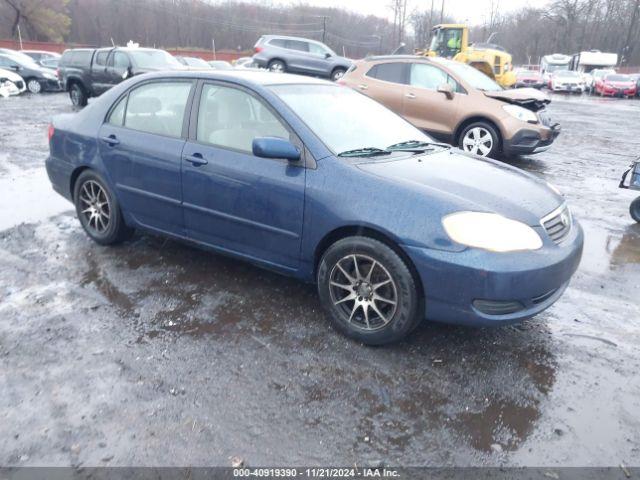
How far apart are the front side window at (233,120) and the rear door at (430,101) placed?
5.67m

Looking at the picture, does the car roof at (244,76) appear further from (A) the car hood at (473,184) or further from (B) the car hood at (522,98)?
(B) the car hood at (522,98)

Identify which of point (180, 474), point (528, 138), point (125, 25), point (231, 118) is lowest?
point (180, 474)

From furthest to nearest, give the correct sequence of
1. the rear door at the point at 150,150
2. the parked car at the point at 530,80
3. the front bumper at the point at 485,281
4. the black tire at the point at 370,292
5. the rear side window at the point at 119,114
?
the parked car at the point at 530,80 → the rear side window at the point at 119,114 → the rear door at the point at 150,150 → the black tire at the point at 370,292 → the front bumper at the point at 485,281

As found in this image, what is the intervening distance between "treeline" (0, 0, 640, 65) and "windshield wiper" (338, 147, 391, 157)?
2256 inches

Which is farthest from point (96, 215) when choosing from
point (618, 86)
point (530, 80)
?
point (530, 80)

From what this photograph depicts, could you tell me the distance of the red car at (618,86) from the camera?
99.5 ft

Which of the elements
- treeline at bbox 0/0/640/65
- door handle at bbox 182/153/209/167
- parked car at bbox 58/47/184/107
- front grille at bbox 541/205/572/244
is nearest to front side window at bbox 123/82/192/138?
door handle at bbox 182/153/209/167

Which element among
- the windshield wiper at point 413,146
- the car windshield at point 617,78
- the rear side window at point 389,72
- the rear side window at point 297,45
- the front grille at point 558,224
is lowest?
the front grille at point 558,224

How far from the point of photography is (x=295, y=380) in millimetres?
2859

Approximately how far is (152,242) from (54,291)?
1.17 meters

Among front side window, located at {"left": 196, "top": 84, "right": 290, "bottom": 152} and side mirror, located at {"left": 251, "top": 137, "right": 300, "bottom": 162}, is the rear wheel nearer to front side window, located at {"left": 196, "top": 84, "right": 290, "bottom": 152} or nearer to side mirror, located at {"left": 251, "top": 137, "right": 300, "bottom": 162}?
front side window, located at {"left": 196, "top": 84, "right": 290, "bottom": 152}

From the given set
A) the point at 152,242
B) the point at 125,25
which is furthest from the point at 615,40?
the point at 152,242

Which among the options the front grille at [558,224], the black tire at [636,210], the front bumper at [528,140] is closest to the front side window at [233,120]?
the front grille at [558,224]

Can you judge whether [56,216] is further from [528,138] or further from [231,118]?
[528,138]
